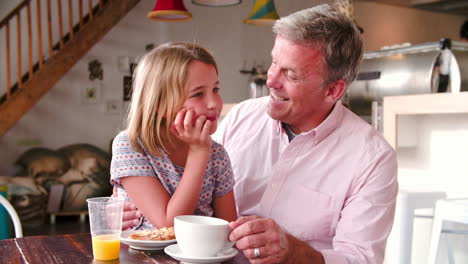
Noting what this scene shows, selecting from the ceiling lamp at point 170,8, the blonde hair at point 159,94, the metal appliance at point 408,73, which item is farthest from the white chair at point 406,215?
the ceiling lamp at point 170,8

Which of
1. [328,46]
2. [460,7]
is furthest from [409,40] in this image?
[328,46]

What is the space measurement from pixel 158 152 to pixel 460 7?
9002mm

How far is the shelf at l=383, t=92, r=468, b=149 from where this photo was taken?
8.19 feet

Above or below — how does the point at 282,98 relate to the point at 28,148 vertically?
above

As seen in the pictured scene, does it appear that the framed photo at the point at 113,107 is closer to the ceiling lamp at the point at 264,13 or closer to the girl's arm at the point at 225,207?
the ceiling lamp at the point at 264,13

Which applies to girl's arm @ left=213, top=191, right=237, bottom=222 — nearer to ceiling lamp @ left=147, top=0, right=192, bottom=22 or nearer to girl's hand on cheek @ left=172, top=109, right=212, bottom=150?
girl's hand on cheek @ left=172, top=109, right=212, bottom=150

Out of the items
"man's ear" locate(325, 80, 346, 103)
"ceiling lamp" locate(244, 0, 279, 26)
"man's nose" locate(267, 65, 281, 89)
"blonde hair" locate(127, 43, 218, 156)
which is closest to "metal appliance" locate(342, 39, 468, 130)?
"ceiling lamp" locate(244, 0, 279, 26)

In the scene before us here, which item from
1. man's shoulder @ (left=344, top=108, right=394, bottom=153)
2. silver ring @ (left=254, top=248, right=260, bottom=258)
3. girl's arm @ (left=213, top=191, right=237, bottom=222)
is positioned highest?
man's shoulder @ (left=344, top=108, right=394, bottom=153)

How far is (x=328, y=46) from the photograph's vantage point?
1.73 m

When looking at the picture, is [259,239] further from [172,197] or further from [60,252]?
[60,252]

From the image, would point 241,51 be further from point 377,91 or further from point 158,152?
point 158,152

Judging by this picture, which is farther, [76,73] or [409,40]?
[409,40]

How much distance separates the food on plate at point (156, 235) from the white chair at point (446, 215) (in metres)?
1.39

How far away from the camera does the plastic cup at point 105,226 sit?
1.18 metres
